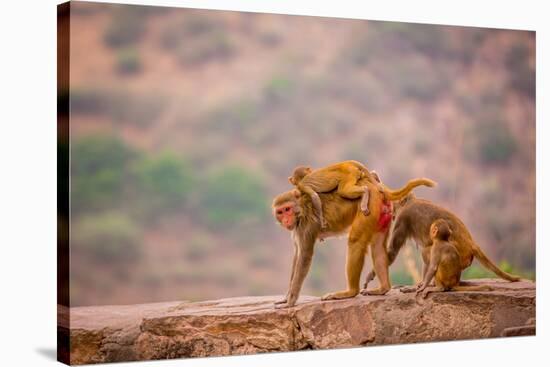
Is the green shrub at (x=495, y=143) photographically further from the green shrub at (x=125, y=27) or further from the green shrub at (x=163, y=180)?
the green shrub at (x=125, y=27)

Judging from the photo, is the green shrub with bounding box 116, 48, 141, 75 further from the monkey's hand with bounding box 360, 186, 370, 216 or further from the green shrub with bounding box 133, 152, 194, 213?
the monkey's hand with bounding box 360, 186, 370, 216

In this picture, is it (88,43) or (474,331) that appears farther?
(474,331)

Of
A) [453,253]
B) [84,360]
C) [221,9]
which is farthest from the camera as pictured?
[453,253]

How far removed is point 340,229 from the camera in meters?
10.6

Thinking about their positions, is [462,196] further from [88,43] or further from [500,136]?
[88,43]

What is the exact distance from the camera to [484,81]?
37.7 ft

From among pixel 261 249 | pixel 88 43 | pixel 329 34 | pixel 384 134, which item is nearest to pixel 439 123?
pixel 384 134

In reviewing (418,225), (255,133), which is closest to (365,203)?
(418,225)

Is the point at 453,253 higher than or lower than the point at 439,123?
lower

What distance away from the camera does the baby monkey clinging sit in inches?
412

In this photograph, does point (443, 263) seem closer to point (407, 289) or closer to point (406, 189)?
point (407, 289)

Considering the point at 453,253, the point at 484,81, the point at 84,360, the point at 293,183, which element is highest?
the point at 484,81

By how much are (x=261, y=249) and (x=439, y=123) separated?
7.55ft

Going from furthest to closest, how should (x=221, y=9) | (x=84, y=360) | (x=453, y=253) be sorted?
(x=453, y=253) < (x=221, y=9) < (x=84, y=360)
